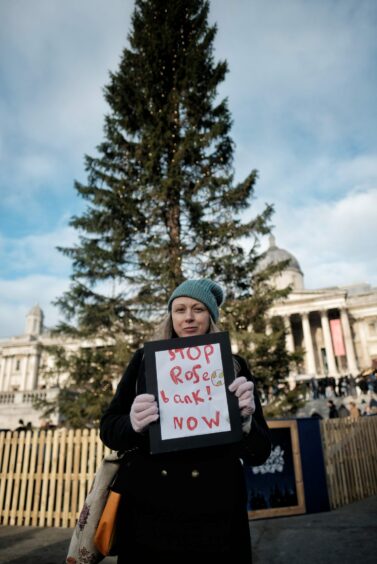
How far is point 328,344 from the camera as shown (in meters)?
47.1

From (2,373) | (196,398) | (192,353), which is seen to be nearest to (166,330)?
(192,353)

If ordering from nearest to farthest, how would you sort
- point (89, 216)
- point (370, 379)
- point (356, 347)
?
point (89, 216) < point (370, 379) < point (356, 347)

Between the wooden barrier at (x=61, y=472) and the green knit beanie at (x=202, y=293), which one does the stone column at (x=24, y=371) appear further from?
the green knit beanie at (x=202, y=293)

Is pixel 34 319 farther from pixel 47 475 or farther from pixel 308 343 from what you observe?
pixel 47 475

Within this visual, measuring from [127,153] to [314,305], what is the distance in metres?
40.2

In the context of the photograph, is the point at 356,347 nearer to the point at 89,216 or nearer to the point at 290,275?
the point at 290,275

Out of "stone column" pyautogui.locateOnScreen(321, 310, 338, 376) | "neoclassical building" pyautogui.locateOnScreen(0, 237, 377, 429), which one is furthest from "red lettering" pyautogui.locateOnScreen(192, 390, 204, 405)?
"stone column" pyautogui.locateOnScreen(321, 310, 338, 376)

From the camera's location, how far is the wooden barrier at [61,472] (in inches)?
281

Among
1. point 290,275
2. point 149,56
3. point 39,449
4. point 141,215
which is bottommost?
point 39,449

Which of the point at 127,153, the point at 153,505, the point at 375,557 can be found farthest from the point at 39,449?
the point at 127,153

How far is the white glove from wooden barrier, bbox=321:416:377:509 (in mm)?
7280

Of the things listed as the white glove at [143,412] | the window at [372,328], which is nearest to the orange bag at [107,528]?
the white glove at [143,412]

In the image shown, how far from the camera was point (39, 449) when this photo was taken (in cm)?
759

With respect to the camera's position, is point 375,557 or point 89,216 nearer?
point 375,557
